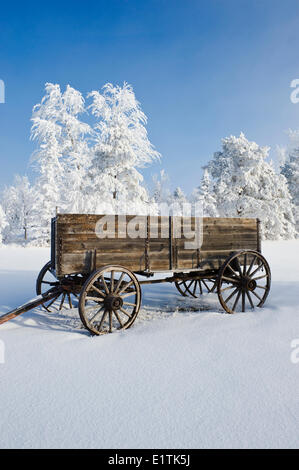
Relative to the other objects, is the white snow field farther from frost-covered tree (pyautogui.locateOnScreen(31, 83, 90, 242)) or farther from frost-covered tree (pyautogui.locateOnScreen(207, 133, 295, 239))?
frost-covered tree (pyautogui.locateOnScreen(207, 133, 295, 239))

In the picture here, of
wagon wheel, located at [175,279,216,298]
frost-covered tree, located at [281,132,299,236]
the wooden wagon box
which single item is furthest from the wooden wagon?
frost-covered tree, located at [281,132,299,236]

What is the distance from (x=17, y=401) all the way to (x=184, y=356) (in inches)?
74.2

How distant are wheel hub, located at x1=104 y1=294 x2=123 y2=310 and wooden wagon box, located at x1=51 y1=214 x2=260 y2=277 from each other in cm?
55

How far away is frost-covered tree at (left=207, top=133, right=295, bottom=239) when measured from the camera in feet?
79.4

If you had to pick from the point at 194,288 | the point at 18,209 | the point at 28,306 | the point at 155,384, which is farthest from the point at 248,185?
the point at 18,209

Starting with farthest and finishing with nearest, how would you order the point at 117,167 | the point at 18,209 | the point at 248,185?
1. the point at 18,209
2. the point at 248,185
3. the point at 117,167

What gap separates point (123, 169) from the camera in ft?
57.0

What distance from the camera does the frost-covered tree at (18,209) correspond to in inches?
1713

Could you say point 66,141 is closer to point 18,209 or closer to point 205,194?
point 205,194

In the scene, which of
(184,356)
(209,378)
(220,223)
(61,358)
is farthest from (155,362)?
(220,223)

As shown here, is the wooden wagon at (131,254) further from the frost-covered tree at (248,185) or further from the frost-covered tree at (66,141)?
the frost-covered tree at (248,185)

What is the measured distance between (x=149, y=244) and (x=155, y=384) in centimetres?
251

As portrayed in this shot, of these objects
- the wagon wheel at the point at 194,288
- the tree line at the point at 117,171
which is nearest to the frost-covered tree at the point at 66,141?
the tree line at the point at 117,171

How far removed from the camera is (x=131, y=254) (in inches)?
188
